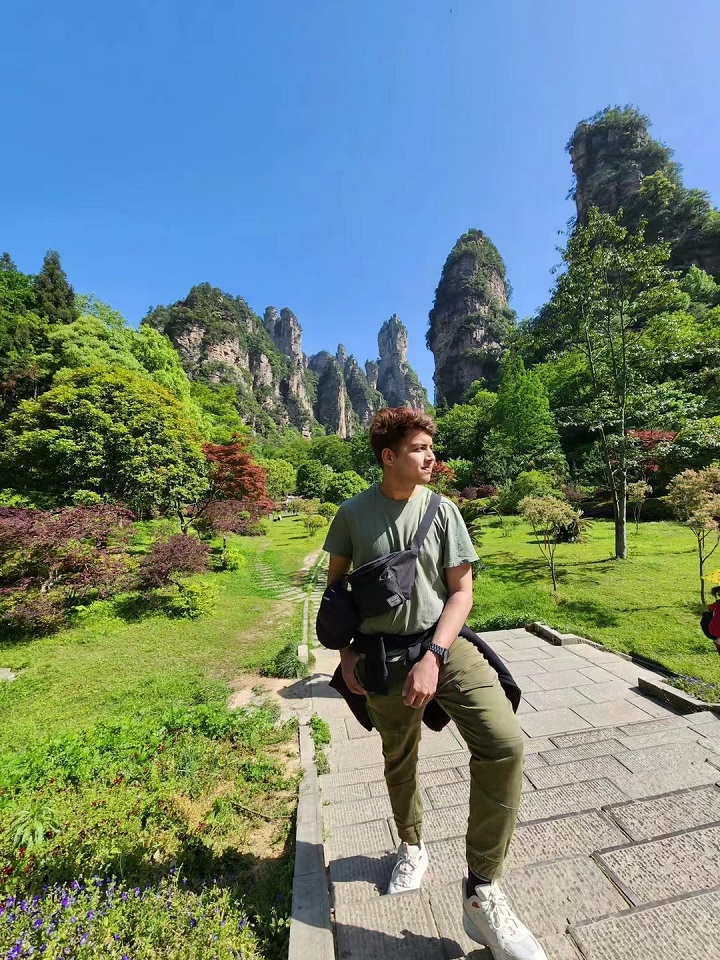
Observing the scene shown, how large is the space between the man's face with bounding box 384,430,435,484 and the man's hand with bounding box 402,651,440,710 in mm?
664

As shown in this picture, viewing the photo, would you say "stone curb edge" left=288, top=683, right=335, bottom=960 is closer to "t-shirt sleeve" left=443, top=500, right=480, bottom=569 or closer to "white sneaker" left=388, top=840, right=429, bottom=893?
"white sneaker" left=388, top=840, right=429, bottom=893

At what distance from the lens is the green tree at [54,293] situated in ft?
71.1

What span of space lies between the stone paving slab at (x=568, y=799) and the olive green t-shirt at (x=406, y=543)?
1478 millimetres

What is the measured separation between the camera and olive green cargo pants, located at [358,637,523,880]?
51.9 inches

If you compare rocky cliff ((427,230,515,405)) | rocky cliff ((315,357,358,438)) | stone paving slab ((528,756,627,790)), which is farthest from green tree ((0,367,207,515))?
rocky cliff ((315,357,358,438))

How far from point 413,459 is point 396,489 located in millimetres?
151

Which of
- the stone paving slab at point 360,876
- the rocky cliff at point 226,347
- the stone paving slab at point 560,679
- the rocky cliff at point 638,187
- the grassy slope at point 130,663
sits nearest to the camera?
the stone paving slab at point 360,876

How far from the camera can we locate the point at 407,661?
4.78 ft

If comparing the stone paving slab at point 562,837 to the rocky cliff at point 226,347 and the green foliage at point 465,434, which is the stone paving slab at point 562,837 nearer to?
the green foliage at point 465,434

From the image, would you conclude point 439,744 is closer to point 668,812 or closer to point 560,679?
point 668,812

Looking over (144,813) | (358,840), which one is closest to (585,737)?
(358,840)

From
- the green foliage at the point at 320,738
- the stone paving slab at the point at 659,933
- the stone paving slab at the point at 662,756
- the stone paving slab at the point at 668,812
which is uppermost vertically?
the stone paving slab at the point at 659,933

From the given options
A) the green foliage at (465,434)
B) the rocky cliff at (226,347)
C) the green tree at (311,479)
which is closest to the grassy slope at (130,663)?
the green foliage at (465,434)

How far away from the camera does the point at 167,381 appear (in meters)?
19.9
